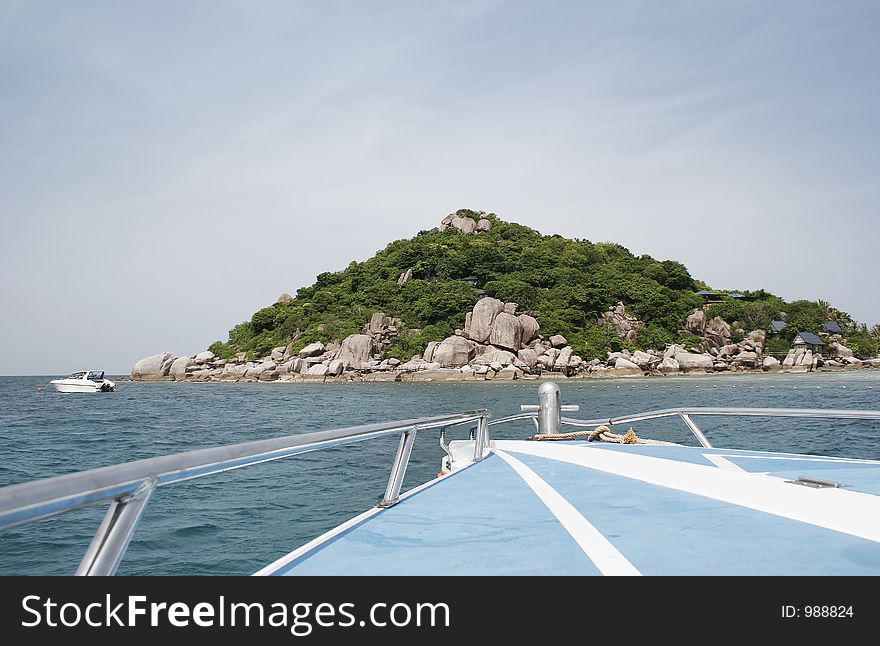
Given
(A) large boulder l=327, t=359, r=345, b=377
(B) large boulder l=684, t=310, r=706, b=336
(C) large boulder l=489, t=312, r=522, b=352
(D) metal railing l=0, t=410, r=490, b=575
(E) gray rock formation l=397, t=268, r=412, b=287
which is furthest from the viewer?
(E) gray rock formation l=397, t=268, r=412, b=287

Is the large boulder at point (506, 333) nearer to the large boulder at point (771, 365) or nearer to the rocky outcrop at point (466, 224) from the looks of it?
the large boulder at point (771, 365)

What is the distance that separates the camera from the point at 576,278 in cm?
8912

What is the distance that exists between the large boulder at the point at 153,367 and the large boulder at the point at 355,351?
1154 inches

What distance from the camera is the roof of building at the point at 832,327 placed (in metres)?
86.4

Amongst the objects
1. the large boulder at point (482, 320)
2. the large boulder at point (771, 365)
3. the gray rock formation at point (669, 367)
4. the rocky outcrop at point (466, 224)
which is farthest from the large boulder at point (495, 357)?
the rocky outcrop at point (466, 224)

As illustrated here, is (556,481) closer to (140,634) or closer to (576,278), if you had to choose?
(140,634)

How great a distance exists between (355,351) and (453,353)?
40.0 feet

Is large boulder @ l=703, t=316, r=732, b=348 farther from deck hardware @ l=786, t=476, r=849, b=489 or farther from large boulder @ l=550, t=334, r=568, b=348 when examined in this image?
deck hardware @ l=786, t=476, r=849, b=489

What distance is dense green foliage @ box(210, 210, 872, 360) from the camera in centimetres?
7962

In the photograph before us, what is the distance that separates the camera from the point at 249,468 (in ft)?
46.2

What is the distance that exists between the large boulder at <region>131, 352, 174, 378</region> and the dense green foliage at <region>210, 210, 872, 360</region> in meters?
7.84

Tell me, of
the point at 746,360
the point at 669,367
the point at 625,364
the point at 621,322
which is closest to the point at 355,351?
the point at 625,364

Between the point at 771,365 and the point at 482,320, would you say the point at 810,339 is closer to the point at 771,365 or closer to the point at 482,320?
the point at 771,365

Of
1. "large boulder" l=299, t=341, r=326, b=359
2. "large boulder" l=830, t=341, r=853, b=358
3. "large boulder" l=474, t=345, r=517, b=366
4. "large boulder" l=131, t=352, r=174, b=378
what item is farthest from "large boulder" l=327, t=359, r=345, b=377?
"large boulder" l=830, t=341, r=853, b=358
